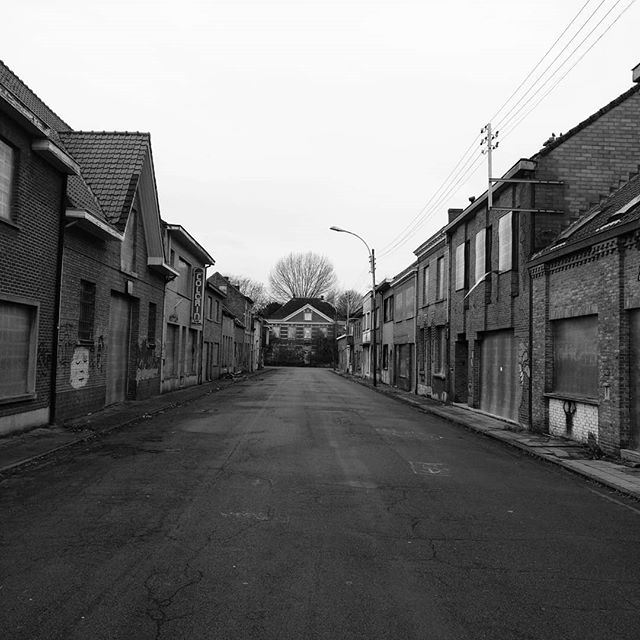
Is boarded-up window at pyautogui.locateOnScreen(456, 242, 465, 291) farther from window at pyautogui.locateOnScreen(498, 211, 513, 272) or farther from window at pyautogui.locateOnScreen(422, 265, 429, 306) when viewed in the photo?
window at pyautogui.locateOnScreen(422, 265, 429, 306)

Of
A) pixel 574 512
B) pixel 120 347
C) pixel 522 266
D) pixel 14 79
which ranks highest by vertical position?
pixel 14 79

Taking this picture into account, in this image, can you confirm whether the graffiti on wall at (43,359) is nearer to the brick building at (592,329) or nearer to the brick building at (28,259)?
the brick building at (28,259)

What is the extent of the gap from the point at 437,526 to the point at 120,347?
1465cm

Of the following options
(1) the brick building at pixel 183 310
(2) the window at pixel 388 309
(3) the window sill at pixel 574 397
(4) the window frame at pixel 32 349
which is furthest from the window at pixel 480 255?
(2) the window at pixel 388 309

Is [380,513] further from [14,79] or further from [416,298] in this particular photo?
[416,298]

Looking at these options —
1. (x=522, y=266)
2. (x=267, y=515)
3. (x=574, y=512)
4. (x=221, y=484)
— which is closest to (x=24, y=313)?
(x=221, y=484)

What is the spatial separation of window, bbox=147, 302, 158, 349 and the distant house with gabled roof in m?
66.1

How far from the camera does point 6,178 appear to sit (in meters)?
10.9

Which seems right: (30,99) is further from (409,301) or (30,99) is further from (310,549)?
(409,301)

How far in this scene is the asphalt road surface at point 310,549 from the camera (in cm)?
376

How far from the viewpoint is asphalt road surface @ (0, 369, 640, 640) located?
3.76m

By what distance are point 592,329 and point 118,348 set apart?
13.3 metres

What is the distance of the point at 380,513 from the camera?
6.37 meters

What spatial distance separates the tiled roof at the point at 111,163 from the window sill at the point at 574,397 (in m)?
11.4
